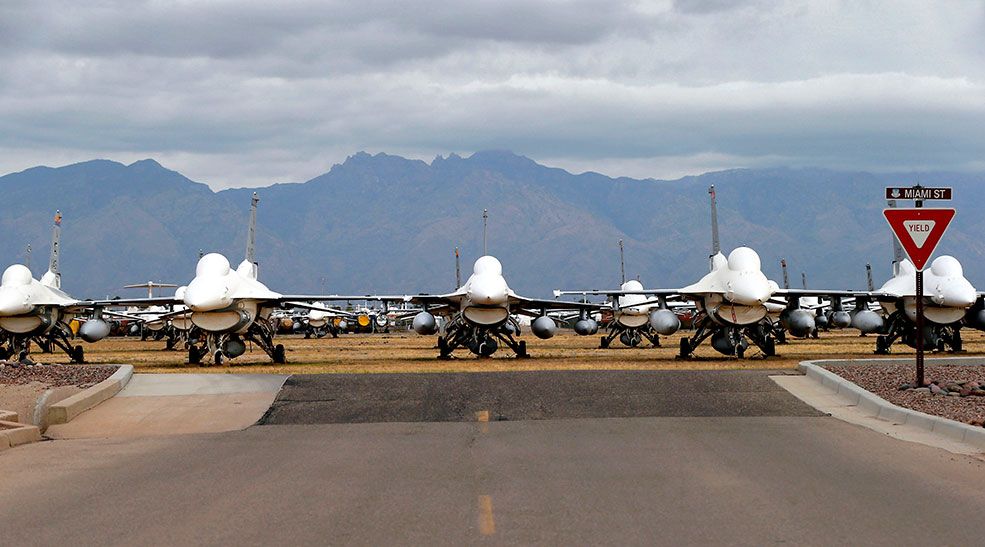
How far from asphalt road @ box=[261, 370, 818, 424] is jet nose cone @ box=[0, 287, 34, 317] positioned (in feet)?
66.6

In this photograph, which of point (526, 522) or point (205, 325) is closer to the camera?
point (526, 522)

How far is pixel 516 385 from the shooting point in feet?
67.2

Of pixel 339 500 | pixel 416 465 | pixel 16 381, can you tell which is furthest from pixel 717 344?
pixel 339 500

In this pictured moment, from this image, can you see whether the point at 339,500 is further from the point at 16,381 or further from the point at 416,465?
the point at 16,381

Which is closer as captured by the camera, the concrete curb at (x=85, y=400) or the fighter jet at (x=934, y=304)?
the concrete curb at (x=85, y=400)

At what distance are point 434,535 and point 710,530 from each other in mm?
1937

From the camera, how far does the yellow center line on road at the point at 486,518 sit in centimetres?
829

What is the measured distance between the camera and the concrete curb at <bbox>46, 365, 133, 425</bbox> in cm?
1673

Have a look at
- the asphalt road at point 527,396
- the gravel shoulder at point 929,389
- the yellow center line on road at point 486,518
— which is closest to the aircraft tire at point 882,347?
the gravel shoulder at point 929,389

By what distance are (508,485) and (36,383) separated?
48.3 feet

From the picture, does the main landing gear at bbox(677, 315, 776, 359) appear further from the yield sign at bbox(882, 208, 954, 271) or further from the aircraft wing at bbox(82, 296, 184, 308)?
the yield sign at bbox(882, 208, 954, 271)

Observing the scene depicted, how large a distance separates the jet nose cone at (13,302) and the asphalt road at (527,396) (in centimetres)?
2031

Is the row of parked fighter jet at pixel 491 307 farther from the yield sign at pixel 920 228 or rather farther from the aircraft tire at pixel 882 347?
the yield sign at pixel 920 228

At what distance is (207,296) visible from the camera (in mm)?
33906
